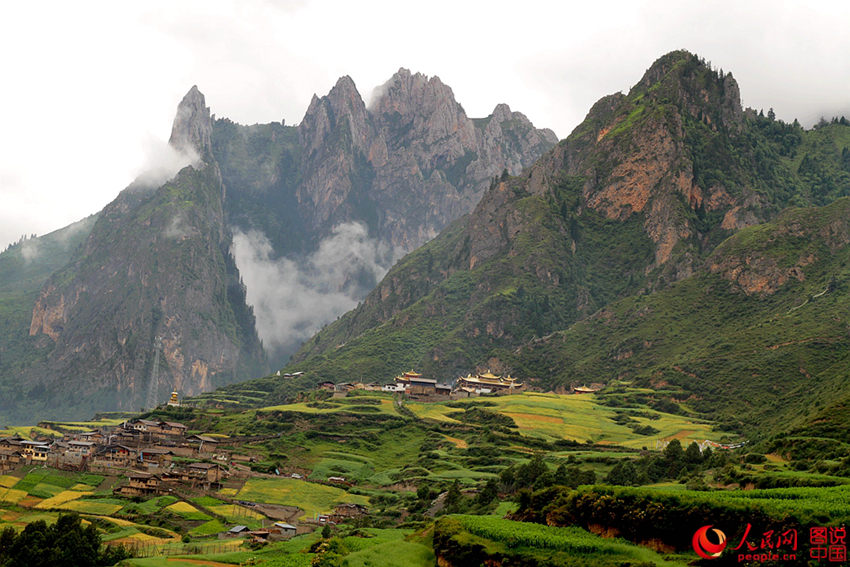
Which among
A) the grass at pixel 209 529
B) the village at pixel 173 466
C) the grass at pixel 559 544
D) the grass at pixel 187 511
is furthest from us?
the village at pixel 173 466

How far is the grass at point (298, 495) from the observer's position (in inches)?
3782

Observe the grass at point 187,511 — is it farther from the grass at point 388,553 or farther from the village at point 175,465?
the grass at point 388,553

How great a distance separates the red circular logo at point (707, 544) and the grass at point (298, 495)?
55924 millimetres

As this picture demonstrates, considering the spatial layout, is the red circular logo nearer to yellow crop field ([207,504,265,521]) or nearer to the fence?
the fence

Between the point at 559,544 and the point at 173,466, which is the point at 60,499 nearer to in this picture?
the point at 173,466

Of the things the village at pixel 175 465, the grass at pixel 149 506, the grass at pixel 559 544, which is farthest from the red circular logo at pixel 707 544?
the grass at pixel 149 506

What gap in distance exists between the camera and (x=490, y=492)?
80875mm

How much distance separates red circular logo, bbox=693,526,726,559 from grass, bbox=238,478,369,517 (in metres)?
55.9

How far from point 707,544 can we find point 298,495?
6641cm

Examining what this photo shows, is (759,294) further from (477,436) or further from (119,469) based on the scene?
(119,469)

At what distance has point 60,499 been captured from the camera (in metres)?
88.9

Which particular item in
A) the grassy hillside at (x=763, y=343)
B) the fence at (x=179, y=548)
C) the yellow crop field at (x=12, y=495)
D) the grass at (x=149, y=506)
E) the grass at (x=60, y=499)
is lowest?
the fence at (x=179, y=548)

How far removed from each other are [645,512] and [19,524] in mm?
55626

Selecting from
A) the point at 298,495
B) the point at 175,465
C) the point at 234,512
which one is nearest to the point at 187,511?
the point at 234,512
